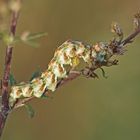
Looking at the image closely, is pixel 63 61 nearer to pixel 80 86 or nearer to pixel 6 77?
pixel 6 77

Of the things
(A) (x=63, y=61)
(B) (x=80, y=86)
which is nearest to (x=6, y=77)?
(A) (x=63, y=61)

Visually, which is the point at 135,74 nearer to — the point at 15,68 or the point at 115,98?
the point at 115,98

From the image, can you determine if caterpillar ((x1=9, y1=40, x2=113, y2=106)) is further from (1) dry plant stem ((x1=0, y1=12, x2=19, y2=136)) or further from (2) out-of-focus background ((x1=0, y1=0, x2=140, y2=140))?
(2) out-of-focus background ((x1=0, y1=0, x2=140, y2=140))

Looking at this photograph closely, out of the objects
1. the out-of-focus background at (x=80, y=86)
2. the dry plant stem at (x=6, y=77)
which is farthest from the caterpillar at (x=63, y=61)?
the out-of-focus background at (x=80, y=86)

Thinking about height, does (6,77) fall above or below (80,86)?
below

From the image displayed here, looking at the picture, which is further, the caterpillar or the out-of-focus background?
the out-of-focus background

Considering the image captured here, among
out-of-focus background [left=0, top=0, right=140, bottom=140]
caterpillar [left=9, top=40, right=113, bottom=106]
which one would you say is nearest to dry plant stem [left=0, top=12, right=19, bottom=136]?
caterpillar [left=9, top=40, right=113, bottom=106]
